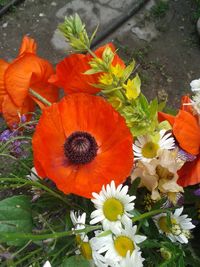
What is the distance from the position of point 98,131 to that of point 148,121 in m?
0.09

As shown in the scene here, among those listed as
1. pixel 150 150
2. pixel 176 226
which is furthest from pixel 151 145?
pixel 176 226

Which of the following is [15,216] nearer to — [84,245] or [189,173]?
[84,245]

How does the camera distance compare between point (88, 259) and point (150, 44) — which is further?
point (150, 44)

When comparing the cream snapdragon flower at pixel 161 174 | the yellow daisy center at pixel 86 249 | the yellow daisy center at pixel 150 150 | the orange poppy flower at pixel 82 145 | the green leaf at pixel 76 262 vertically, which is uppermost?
the orange poppy flower at pixel 82 145

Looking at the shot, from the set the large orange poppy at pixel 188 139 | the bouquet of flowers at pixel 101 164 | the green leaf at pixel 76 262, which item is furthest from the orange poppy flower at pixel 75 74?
the green leaf at pixel 76 262

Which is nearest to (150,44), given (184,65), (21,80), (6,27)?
(184,65)

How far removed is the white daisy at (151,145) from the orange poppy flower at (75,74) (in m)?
0.10

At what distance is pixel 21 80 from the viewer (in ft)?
2.31

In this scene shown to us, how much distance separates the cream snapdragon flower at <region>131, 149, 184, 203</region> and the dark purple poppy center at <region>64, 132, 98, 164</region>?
61mm

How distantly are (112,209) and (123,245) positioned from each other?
1.6 inches

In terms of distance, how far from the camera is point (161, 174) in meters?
0.66

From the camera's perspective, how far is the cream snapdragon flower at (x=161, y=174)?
25.3 inches

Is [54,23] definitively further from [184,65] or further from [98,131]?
[98,131]

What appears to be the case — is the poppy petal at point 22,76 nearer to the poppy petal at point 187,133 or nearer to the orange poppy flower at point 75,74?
the orange poppy flower at point 75,74
